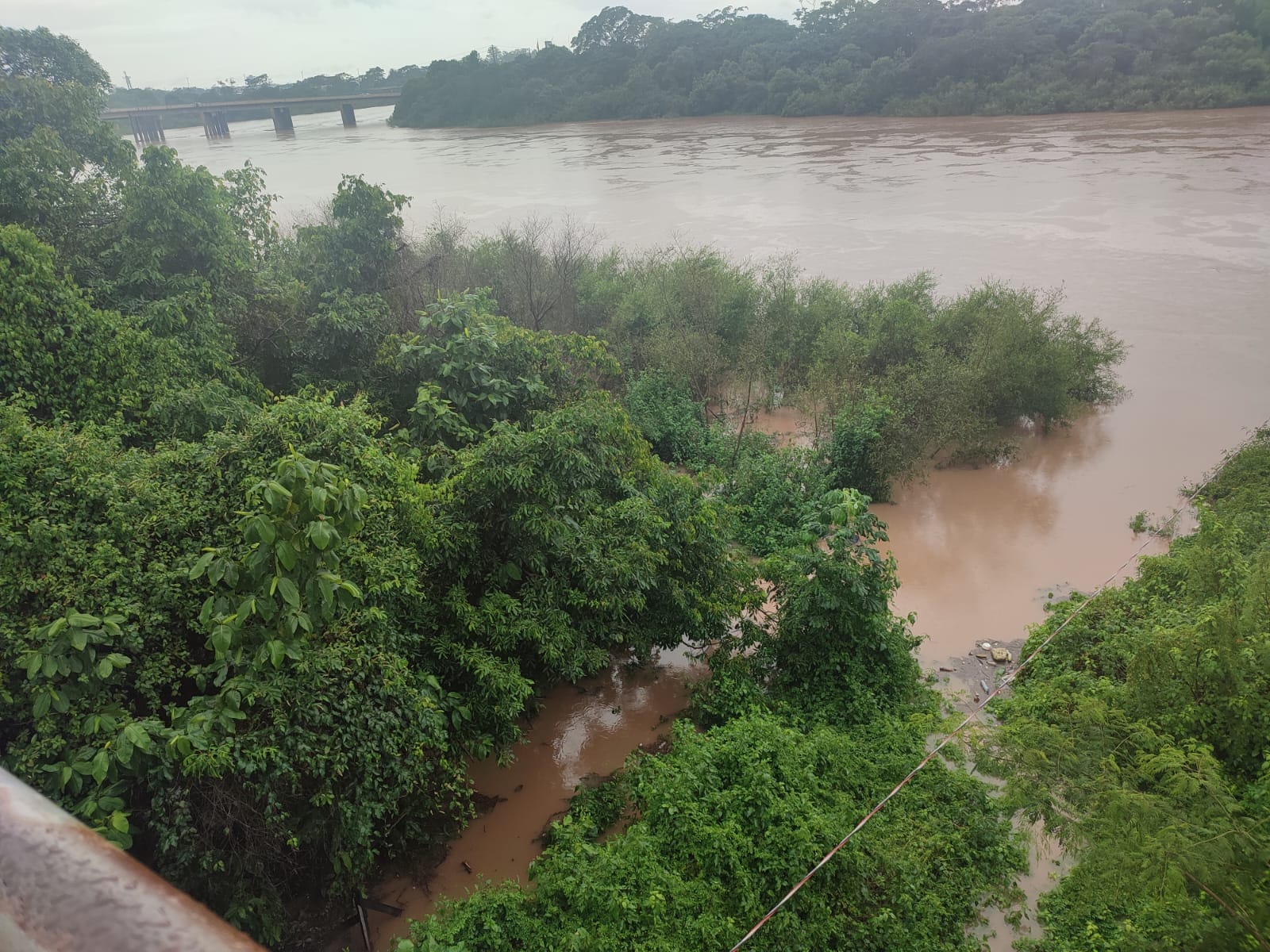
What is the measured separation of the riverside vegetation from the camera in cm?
389

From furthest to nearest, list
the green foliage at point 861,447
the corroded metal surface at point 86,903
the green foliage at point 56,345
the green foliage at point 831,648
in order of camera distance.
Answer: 1. the green foliage at point 861,447
2. the green foliage at point 831,648
3. the green foliage at point 56,345
4. the corroded metal surface at point 86,903

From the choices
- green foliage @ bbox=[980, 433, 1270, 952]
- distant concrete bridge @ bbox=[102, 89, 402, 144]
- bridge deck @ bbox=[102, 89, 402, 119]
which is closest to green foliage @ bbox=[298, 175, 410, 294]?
green foliage @ bbox=[980, 433, 1270, 952]

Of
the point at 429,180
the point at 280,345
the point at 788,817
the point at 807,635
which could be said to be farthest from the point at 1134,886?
the point at 429,180

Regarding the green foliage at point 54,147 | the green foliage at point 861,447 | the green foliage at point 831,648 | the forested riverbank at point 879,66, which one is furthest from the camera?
the forested riverbank at point 879,66

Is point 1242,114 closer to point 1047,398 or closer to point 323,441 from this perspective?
point 1047,398

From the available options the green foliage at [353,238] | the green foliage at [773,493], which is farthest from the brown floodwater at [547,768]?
the green foliage at [353,238]

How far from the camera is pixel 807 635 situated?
6.61m

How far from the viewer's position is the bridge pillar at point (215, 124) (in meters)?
29.0

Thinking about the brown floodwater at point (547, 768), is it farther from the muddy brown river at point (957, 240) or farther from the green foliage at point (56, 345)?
the green foliage at point (56, 345)

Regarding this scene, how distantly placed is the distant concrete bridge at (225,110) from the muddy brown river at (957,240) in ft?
3.08

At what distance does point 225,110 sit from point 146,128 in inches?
203

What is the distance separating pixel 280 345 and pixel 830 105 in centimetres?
3128

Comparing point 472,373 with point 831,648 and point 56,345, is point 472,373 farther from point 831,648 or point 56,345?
point 831,648

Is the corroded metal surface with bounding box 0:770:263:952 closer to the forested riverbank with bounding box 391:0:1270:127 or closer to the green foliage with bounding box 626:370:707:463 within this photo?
the green foliage with bounding box 626:370:707:463
